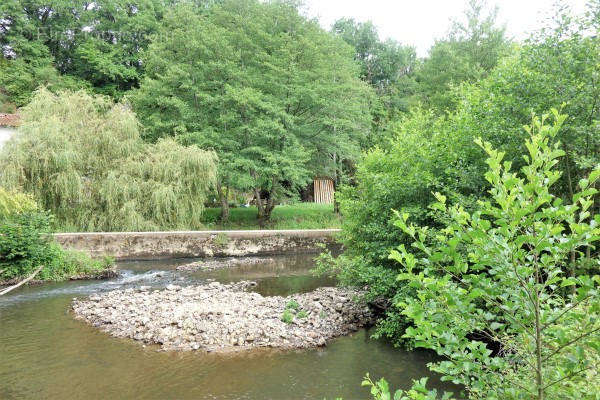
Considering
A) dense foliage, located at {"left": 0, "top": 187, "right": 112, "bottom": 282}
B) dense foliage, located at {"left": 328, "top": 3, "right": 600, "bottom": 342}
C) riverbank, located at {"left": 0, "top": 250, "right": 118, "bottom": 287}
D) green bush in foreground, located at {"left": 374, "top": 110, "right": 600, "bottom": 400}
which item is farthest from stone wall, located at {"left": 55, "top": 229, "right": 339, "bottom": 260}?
green bush in foreground, located at {"left": 374, "top": 110, "right": 600, "bottom": 400}

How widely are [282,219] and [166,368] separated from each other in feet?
61.2

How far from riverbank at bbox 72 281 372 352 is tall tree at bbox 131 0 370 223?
11.4m

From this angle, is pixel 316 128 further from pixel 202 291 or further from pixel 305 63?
pixel 202 291

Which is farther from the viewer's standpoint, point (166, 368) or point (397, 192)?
point (397, 192)

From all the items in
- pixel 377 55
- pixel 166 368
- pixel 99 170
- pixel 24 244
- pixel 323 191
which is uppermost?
pixel 377 55

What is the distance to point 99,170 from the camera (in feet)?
63.6

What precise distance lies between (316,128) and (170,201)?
9.43m

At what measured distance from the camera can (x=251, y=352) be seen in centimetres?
822

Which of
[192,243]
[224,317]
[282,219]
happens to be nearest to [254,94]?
[282,219]

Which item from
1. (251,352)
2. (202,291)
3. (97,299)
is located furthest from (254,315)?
(97,299)

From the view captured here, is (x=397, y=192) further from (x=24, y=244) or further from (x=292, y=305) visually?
(x=24, y=244)

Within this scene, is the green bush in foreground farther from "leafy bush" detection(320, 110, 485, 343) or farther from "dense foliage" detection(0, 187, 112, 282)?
"dense foliage" detection(0, 187, 112, 282)

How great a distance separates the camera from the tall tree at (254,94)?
22.6m

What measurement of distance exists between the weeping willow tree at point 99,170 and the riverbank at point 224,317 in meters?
7.37
